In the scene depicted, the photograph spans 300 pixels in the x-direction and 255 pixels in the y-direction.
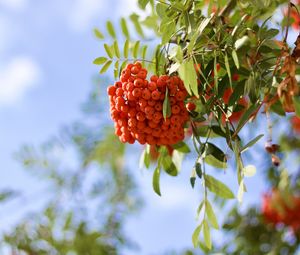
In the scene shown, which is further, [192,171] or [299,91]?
[192,171]

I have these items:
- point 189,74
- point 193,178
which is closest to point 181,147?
point 193,178

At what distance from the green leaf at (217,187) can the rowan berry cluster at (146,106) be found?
0.18 metres

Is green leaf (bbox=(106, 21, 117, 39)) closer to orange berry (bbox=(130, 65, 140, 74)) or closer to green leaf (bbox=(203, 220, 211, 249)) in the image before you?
orange berry (bbox=(130, 65, 140, 74))

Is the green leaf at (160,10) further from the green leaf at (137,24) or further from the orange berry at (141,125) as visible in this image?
the green leaf at (137,24)

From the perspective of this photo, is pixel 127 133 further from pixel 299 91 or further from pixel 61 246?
pixel 61 246

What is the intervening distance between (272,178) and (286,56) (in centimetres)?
179

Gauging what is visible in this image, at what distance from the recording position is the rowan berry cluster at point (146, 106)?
111cm

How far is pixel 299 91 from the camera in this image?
1020mm

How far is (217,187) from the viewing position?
52.6 inches

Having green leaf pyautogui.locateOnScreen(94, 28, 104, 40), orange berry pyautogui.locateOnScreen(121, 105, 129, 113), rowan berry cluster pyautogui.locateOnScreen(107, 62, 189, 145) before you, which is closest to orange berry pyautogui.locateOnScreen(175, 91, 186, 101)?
rowan berry cluster pyautogui.locateOnScreen(107, 62, 189, 145)

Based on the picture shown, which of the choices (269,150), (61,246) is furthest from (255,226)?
(269,150)

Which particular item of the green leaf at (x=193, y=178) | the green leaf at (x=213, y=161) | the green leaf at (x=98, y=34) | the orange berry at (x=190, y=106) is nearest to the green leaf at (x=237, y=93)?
the orange berry at (x=190, y=106)

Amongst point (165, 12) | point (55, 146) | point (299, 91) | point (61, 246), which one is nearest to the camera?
point (299, 91)

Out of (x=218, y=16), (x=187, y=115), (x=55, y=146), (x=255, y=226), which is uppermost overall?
(x=55, y=146)
